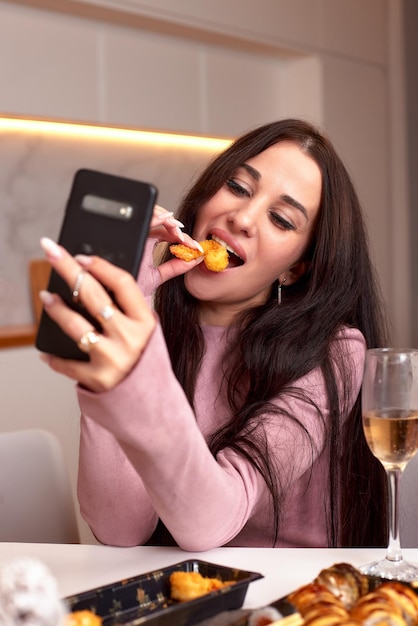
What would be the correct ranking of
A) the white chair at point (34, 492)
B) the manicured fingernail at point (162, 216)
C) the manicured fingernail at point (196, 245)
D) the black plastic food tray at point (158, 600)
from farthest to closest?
1. the white chair at point (34, 492)
2. the manicured fingernail at point (196, 245)
3. the manicured fingernail at point (162, 216)
4. the black plastic food tray at point (158, 600)

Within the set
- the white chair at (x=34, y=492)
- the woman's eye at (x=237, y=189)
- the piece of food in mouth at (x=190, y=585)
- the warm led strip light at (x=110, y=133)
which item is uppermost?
the warm led strip light at (x=110, y=133)

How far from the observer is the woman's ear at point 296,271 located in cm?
182

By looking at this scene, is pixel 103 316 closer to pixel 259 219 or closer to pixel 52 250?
pixel 52 250

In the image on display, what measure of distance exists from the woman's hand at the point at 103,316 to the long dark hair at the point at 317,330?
0.60 meters

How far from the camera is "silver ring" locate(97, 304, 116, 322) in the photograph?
0.86 meters

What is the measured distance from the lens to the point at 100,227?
0.94 m

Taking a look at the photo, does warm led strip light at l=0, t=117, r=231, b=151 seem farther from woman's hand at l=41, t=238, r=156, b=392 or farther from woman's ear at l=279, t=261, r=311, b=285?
woman's hand at l=41, t=238, r=156, b=392

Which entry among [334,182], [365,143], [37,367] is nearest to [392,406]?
[334,182]

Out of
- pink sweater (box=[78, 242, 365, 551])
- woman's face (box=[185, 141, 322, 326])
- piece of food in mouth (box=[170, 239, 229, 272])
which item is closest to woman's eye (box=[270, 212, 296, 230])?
woman's face (box=[185, 141, 322, 326])

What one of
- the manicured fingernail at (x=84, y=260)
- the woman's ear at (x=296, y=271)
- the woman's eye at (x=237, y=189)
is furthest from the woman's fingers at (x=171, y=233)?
the manicured fingernail at (x=84, y=260)

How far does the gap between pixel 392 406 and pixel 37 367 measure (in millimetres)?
2194

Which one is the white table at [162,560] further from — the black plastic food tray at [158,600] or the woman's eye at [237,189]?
the woman's eye at [237,189]

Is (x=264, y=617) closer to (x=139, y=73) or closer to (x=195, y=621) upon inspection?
(x=195, y=621)

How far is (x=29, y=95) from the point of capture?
3.07 meters
